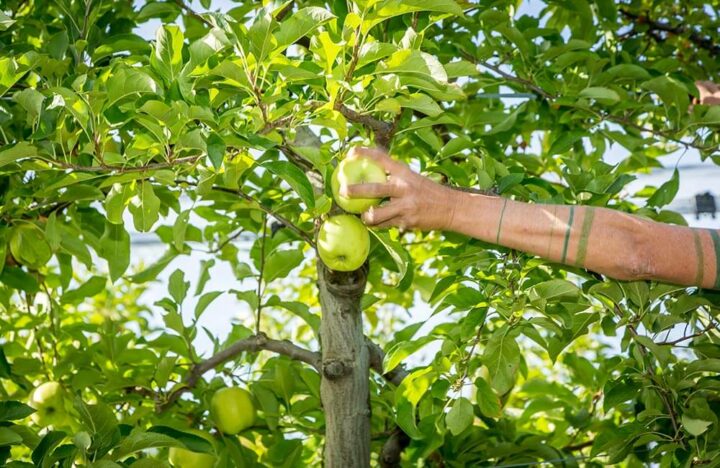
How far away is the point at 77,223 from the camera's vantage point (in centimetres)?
197

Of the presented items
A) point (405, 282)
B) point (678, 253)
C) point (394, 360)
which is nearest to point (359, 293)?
point (405, 282)

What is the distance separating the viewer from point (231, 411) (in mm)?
1845

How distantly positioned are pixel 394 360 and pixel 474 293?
185 mm

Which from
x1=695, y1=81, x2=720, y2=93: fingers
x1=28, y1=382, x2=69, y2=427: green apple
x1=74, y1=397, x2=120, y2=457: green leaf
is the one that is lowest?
x1=28, y1=382, x2=69, y2=427: green apple

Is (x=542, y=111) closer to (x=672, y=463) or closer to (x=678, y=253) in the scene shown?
(x=678, y=253)

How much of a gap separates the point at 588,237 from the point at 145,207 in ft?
2.34

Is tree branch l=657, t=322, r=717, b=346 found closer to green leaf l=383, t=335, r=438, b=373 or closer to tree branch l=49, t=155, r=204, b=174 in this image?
green leaf l=383, t=335, r=438, b=373

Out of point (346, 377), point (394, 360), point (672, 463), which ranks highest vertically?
point (394, 360)

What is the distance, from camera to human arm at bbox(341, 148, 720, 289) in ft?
4.50

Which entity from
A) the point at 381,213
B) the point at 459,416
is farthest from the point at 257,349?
the point at 381,213

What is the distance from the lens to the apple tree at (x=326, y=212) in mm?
1256

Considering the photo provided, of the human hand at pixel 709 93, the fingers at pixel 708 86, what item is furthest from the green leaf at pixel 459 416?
the fingers at pixel 708 86

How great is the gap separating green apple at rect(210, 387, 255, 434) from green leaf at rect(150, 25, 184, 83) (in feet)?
2.63

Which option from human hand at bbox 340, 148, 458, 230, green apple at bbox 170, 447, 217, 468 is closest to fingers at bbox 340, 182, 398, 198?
human hand at bbox 340, 148, 458, 230
